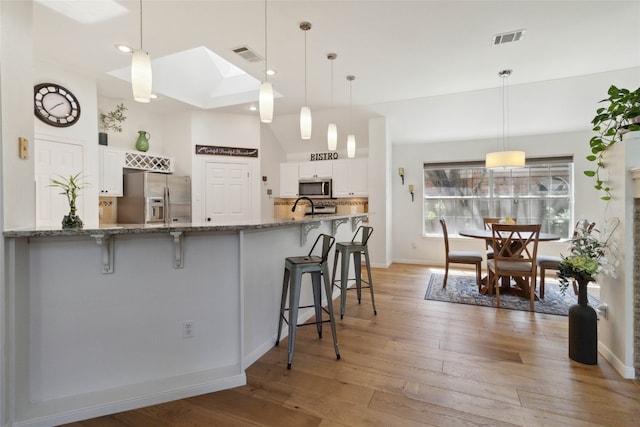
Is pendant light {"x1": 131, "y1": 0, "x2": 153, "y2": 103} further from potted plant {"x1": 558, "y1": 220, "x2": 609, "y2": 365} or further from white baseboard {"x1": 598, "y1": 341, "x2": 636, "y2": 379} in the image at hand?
white baseboard {"x1": 598, "y1": 341, "x2": 636, "y2": 379}

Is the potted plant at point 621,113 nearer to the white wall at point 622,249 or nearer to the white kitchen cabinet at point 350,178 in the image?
the white wall at point 622,249

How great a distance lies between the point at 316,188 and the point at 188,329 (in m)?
4.44

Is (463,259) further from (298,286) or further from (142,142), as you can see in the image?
(142,142)

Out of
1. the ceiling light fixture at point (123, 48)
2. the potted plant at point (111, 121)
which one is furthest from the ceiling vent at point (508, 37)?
the potted plant at point (111, 121)

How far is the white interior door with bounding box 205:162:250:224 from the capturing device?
17.8ft

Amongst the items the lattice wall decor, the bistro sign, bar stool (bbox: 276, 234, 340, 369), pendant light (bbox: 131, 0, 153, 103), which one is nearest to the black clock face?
the lattice wall decor

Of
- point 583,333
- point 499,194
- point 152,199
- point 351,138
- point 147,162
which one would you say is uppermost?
point 351,138

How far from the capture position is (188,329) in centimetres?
197

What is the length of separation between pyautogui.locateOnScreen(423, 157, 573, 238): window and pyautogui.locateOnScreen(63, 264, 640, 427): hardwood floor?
10.4ft

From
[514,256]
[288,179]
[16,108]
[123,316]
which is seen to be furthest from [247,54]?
[514,256]

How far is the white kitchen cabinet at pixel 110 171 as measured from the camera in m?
4.24

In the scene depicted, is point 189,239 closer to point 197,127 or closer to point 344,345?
point 344,345

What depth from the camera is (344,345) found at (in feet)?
8.25

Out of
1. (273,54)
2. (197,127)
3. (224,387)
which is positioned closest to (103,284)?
(224,387)
